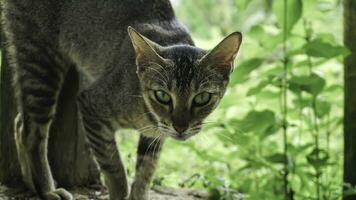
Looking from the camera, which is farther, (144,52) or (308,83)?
(308,83)

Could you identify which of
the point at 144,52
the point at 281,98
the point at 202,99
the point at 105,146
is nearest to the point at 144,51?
the point at 144,52

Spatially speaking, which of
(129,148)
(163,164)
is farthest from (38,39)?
(163,164)

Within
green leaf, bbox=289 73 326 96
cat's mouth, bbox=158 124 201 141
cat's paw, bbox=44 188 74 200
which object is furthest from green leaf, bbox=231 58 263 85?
cat's paw, bbox=44 188 74 200

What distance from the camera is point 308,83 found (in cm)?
345

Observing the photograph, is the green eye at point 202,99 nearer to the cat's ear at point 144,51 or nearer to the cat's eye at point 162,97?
the cat's eye at point 162,97

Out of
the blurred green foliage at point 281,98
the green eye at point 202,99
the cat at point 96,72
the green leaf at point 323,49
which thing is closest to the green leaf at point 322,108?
the blurred green foliage at point 281,98

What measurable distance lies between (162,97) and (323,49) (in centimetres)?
101

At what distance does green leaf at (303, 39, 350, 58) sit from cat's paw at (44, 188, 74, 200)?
1.83 meters

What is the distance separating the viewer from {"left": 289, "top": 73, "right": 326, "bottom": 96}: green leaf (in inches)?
136

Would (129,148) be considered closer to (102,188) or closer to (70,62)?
(102,188)

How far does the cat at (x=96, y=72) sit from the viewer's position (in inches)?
130

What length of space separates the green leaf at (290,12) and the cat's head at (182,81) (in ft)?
1.84

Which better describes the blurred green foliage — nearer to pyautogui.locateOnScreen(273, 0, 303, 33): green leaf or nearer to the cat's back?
pyautogui.locateOnScreen(273, 0, 303, 33): green leaf

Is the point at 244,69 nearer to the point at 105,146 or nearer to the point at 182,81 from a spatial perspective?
the point at 182,81
